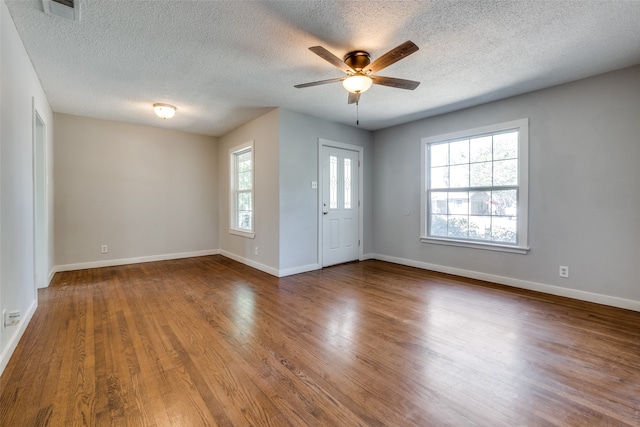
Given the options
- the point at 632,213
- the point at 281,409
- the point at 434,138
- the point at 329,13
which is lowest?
the point at 281,409

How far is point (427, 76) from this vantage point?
3193 millimetres

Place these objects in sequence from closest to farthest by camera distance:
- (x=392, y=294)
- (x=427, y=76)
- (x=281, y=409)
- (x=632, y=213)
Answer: (x=281, y=409) → (x=632, y=213) → (x=427, y=76) → (x=392, y=294)

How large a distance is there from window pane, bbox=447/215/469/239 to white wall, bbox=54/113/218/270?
4.62 meters

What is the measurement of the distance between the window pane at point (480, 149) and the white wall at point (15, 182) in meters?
5.02

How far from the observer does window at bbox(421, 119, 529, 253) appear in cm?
378

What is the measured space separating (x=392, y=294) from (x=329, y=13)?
2923mm

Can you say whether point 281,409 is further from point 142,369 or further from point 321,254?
point 321,254

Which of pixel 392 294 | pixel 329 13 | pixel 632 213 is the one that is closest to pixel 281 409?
pixel 392 294

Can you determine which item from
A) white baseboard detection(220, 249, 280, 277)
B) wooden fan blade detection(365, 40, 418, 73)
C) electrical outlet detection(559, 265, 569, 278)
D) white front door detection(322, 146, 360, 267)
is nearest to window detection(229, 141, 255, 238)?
white baseboard detection(220, 249, 280, 277)

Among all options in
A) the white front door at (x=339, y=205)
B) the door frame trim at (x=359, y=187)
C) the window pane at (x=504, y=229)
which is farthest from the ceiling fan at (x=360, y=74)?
the window pane at (x=504, y=229)

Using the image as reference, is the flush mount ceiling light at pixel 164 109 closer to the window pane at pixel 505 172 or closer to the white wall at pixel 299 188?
the white wall at pixel 299 188

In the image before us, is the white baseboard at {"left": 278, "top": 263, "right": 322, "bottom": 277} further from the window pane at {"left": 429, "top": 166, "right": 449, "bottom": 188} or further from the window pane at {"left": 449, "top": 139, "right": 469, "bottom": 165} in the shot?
the window pane at {"left": 449, "top": 139, "right": 469, "bottom": 165}

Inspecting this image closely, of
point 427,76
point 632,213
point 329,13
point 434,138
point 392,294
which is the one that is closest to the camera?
point 329,13

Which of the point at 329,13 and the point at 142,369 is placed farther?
the point at 329,13
